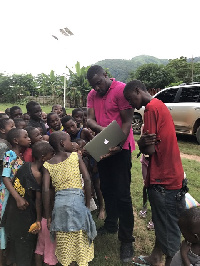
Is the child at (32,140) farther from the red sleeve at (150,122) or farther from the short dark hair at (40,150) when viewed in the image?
the red sleeve at (150,122)

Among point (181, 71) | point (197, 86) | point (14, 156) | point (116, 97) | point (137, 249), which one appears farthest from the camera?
point (181, 71)

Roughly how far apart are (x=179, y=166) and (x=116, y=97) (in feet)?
3.14

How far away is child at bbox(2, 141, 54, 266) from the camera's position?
2.30 m

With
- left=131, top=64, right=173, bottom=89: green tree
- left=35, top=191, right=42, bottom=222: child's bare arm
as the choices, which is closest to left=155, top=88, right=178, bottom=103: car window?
left=35, top=191, right=42, bottom=222: child's bare arm

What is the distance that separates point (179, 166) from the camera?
7.29ft

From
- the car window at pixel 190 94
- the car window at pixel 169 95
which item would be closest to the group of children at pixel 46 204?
the car window at pixel 190 94

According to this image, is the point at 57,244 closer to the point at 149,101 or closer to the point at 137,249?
the point at 137,249

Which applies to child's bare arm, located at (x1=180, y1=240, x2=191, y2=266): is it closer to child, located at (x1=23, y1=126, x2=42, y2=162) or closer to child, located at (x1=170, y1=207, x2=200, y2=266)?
child, located at (x1=170, y1=207, x2=200, y2=266)

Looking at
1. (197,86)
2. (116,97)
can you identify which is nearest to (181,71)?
(197,86)

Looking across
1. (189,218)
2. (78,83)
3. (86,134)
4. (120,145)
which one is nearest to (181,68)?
(78,83)

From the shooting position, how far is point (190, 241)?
1541 millimetres

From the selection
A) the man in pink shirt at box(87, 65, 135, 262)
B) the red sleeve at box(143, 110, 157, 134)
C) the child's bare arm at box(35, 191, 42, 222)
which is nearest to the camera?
the red sleeve at box(143, 110, 157, 134)

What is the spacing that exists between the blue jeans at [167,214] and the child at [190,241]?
651 millimetres

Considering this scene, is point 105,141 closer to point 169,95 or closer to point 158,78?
point 169,95
